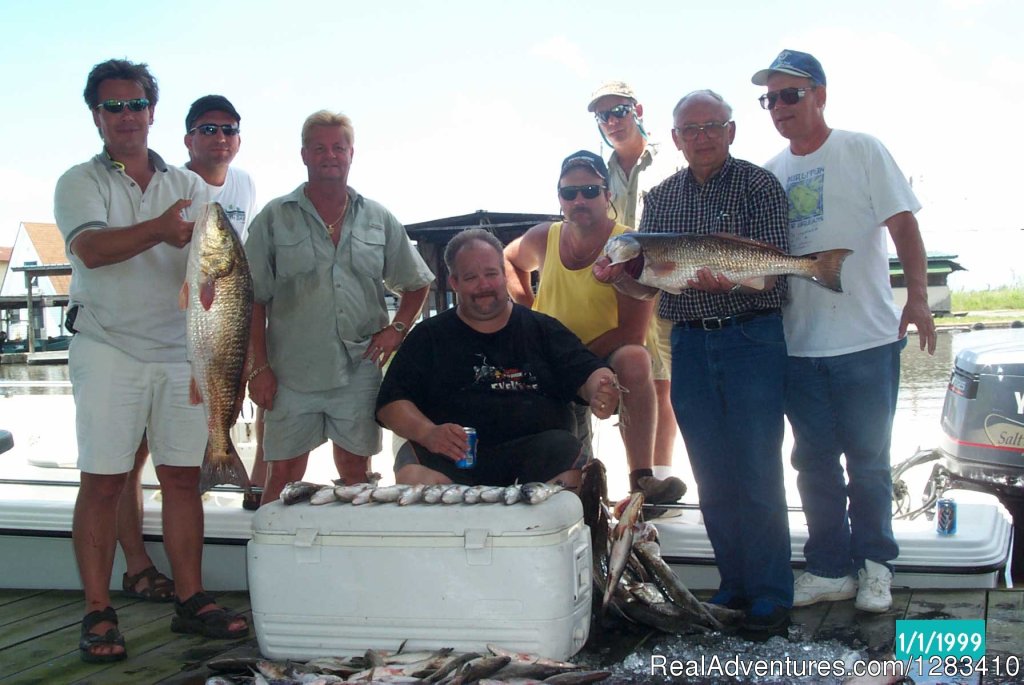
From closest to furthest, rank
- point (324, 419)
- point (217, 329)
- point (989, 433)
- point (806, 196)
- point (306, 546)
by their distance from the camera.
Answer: point (306, 546)
point (217, 329)
point (806, 196)
point (324, 419)
point (989, 433)

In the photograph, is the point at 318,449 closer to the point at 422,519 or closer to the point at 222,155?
the point at 222,155

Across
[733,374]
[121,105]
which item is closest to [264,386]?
[121,105]

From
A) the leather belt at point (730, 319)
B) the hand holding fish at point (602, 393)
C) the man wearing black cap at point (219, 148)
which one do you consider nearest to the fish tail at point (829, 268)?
the leather belt at point (730, 319)

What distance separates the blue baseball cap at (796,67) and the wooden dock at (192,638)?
226cm

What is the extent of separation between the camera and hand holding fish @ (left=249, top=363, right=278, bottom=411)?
4.31m

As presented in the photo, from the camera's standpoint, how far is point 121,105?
12.8 ft

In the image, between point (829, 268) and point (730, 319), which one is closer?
point (829, 268)

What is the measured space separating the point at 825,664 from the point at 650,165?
3.04 meters

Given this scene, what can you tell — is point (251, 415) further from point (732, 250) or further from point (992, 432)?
point (992, 432)

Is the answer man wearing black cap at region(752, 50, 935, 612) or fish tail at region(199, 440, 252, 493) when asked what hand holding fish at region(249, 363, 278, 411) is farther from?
man wearing black cap at region(752, 50, 935, 612)

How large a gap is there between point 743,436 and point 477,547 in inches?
48.8

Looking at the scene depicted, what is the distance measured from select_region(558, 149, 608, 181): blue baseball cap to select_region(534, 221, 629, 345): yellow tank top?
1.03 feet

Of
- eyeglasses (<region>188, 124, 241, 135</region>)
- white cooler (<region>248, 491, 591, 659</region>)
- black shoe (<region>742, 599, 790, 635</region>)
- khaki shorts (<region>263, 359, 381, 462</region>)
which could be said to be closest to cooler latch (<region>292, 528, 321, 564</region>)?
white cooler (<region>248, 491, 591, 659</region>)

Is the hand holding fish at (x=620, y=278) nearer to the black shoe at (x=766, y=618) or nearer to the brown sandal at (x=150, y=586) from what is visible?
the black shoe at (x=766, y=618)
